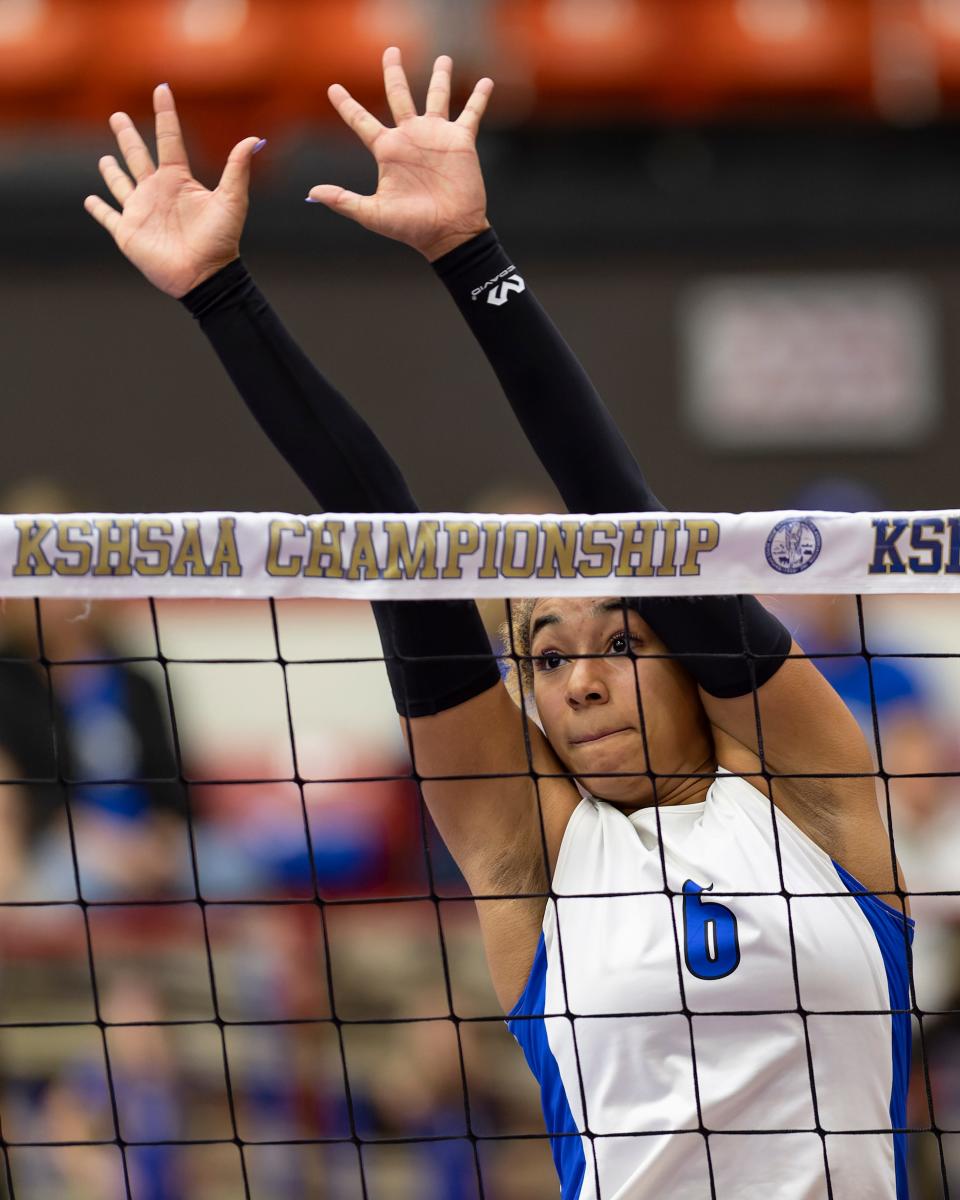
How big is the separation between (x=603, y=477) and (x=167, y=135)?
31.6 inches

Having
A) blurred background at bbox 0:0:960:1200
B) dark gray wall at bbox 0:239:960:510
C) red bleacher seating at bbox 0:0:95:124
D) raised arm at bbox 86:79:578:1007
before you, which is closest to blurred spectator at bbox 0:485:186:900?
blurred background at bbox 0:0:960:1200

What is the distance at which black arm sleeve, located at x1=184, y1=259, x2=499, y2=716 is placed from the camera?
2.31 m

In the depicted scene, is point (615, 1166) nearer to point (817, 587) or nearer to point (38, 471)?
point (817, 587)

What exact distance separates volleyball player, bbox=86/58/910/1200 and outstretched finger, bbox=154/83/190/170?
0.13 feet

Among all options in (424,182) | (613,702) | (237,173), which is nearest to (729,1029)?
(613,702)

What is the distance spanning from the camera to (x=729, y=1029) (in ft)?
7.43

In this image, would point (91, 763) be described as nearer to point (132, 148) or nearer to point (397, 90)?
point (132, 148)

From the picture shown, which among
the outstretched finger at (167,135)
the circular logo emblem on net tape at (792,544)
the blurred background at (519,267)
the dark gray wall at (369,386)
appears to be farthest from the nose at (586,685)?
the dark gray wall at (369,386)

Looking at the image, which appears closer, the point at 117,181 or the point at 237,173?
the point at 237,173

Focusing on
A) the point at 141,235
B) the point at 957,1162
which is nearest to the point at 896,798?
the point at 957,1162

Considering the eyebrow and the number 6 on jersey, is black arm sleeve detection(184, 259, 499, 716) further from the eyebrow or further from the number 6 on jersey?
the number 6 on jersey

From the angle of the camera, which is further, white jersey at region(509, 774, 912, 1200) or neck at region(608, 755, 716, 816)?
neck at region(608, 755, 716, 816)

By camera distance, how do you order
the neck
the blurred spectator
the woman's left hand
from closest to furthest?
1. the woman's left hand
2. the neck
3. the blurred spectator

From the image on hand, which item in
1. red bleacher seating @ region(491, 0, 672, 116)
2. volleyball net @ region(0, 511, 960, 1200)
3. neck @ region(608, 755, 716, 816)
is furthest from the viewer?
red bleacher seating @ region(491, 0, 672, 116)
